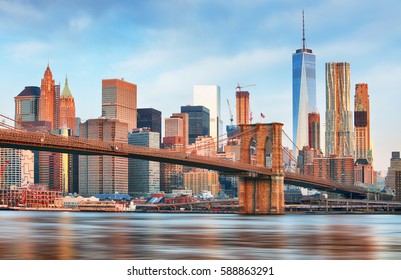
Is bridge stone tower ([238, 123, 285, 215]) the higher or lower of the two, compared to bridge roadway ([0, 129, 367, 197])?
lower

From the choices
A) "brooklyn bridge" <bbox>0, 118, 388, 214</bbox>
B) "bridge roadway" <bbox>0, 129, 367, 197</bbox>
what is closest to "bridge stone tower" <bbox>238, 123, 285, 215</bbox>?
"brooklyn bridge" <bbox>0, 118, 388, 214</bbox>

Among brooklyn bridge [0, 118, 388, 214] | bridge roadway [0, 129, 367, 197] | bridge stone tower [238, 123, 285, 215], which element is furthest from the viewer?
bridge stone tower [238, 123, 285, 215]

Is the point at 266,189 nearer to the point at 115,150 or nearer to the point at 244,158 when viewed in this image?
the point at 244,158

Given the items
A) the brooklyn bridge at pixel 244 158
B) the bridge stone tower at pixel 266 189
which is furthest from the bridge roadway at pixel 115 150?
the bridge stone tower at pixel 266 189

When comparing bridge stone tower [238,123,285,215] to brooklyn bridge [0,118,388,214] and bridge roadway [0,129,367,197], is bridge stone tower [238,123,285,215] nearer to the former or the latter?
brooklyn bridge [0,118,388,214]

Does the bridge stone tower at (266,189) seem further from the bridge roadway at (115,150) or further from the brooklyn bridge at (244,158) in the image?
the bridge roadway at (115,150)

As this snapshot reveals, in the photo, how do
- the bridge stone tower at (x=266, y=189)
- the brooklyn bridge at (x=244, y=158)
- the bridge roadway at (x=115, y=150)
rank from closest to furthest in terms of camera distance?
the bridge roadway at (x=115, y=150), the brooklyn bridge at (x=244, y=158), the bridge stone tower at (x=266, y=189)

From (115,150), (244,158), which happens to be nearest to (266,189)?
(244,158)
